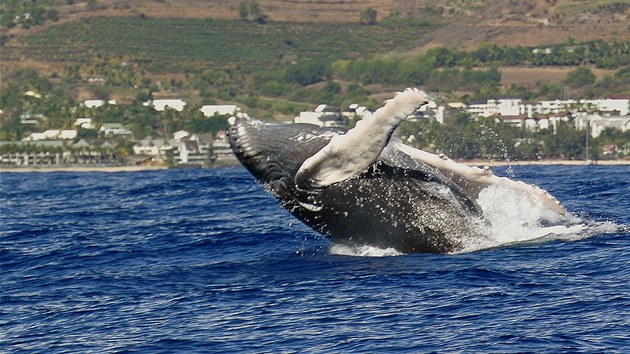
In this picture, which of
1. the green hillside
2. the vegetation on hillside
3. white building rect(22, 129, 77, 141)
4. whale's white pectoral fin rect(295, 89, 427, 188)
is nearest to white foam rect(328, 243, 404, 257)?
whale's white pectoral fin rect(295, 89, 427, 188)

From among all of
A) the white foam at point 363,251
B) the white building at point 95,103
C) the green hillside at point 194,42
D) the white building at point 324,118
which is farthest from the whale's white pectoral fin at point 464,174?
the green hillside at point 194,42

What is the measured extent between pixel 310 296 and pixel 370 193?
199 centimetres

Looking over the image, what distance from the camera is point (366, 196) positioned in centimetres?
1464

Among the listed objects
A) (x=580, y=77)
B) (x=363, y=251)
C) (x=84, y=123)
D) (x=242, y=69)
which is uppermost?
(x=363, y=251)

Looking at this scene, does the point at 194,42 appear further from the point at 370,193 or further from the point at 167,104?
the point at 370,193

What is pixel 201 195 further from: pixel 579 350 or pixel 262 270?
pixel 579 350

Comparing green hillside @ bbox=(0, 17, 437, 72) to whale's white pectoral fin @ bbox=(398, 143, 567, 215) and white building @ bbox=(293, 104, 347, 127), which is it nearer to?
white building @ bbox=(293, 104, 347, 127)

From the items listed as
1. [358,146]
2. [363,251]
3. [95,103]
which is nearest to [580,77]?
[95,103]

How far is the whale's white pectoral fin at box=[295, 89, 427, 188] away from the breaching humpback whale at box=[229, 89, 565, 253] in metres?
0.16

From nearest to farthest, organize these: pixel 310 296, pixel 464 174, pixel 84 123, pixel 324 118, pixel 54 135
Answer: pixel 310 296, pixel 464 174, pixel 324 118, pixel 54 135, pixel 84 123

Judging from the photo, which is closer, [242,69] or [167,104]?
[167,104]

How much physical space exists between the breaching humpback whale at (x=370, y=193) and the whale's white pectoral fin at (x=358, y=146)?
6.3 inches

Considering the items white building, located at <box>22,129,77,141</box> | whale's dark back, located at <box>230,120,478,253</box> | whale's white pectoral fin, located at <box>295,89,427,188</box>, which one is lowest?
white building, located at <box>22,129,77,141</box>

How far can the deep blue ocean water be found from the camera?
11.3 metres
